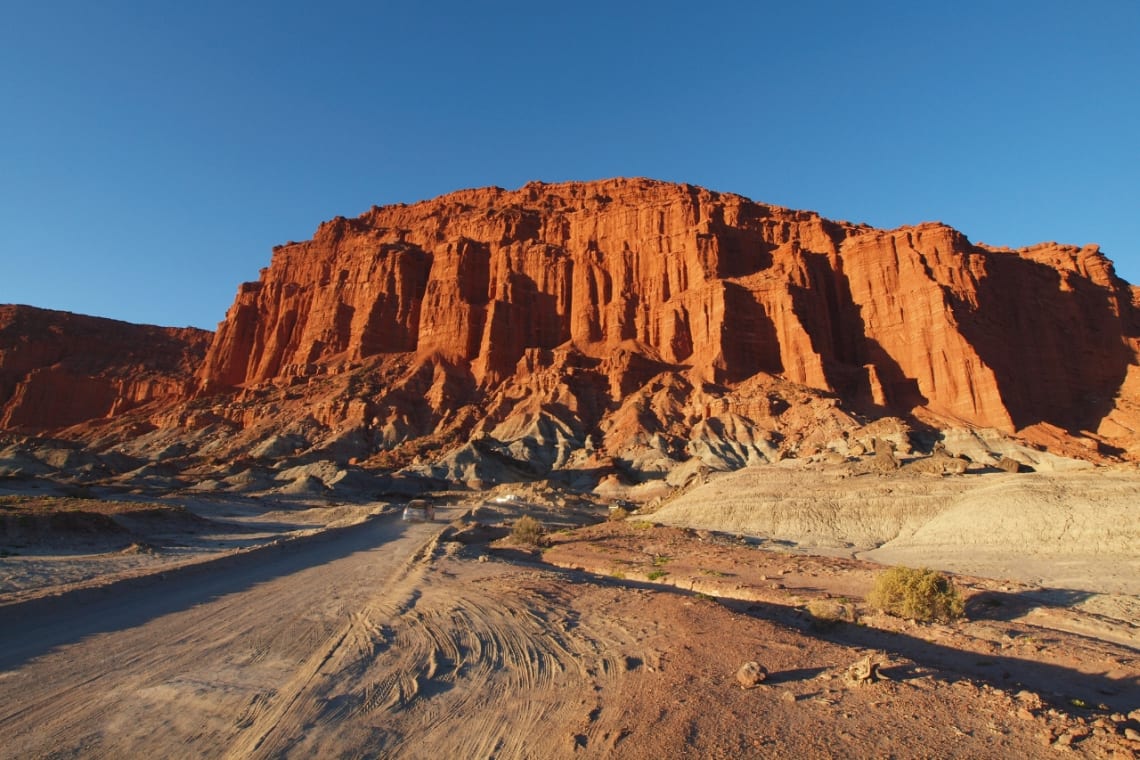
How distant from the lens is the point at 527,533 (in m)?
26.8

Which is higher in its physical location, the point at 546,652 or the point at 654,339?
the point at 654,339

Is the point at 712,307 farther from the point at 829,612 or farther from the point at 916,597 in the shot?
the point at 829,612

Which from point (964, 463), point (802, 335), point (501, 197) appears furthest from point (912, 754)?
point (501, 197)

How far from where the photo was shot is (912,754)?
5.32 meters

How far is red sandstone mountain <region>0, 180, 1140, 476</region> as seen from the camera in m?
79.1

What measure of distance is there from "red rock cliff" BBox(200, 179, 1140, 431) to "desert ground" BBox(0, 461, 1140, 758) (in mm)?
70861

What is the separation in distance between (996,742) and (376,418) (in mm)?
85773

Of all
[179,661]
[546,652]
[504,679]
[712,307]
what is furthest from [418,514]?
[712,307]

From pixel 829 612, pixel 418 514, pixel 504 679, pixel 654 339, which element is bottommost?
pixel 418 514

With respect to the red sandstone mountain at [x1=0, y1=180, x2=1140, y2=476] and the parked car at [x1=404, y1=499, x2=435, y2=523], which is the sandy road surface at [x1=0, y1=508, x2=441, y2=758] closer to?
the parked car at [x1=404, y1=499, x2=435, y2=523]

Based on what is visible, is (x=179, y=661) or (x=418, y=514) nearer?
(x=179, y=661)

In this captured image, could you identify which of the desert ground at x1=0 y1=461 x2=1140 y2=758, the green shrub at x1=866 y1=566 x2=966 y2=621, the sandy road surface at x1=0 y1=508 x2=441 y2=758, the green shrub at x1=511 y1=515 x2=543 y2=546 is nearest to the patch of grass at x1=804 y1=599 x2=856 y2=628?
the desert ground at x1=0 y1=461 x2=1140 y2=758

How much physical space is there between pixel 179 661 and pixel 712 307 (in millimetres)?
91255

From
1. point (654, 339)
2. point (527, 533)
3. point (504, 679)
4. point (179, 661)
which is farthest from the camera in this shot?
point (654, 339)
